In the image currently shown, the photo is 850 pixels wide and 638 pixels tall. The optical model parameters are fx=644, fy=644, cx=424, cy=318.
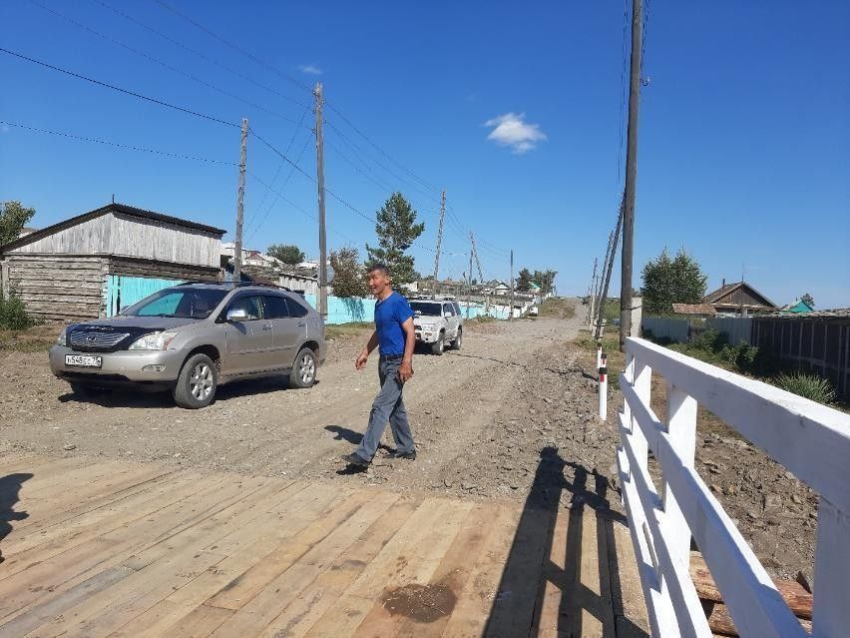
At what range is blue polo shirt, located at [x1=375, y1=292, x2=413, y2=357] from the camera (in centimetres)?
599

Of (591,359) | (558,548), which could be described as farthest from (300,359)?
(591,359)

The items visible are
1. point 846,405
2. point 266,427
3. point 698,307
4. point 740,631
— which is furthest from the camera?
point 698,307

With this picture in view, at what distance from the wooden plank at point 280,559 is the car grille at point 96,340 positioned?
4537 millimetres

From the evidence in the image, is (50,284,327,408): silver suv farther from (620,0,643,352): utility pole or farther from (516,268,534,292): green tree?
(516,268,534,292): green tree

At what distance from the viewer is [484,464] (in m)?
6.08

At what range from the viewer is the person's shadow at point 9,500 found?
13.4ft

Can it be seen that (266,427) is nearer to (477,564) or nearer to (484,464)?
(484,464)

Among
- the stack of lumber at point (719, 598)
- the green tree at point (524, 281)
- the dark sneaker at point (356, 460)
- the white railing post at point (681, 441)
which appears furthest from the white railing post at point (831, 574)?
the green tree at point (524, 281)

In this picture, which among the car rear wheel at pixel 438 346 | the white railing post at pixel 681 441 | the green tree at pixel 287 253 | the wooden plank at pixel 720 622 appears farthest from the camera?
the green tree at pixel 287 253

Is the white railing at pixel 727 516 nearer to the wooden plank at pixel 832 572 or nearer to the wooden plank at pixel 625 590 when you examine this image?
the wooden plank at pixel 832 572

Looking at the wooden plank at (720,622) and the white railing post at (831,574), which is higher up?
the white railing post at (831,574)

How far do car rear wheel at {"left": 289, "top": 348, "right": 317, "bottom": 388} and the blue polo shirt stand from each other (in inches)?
188

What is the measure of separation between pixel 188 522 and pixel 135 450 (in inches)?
88.9

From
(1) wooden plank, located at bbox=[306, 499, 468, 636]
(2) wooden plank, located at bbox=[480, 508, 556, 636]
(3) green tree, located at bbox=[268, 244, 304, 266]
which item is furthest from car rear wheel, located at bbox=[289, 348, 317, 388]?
(3) green tree, located at bbox=[268, 244, 304, 266]
